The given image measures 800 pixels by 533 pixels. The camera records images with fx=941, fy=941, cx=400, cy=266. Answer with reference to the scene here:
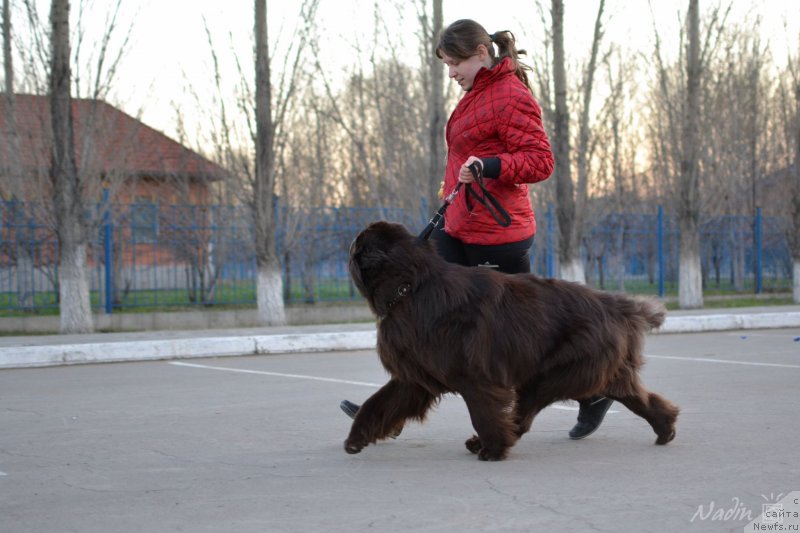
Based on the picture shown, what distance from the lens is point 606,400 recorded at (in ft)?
16.7

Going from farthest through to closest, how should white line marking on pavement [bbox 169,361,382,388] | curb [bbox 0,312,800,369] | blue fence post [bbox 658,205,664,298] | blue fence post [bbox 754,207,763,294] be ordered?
1. blue fence post [bbox 754,207,763,294]
2. blue fence post [bbox 658,205,664,298]
3. curb [bbox 0,312,800,369]
4. white line marking on pavement [bbox 169,361,382,388]

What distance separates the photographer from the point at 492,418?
14.4 ft

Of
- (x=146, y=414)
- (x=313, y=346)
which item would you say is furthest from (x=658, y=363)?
(x=146, y=414)

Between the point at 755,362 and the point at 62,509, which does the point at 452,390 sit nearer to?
the point at 62,509

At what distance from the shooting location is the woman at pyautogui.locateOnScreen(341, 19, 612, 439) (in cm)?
481

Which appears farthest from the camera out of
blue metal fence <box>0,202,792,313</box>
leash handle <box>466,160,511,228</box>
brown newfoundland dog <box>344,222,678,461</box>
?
blue metal fence <box>0,202,792,313</box>

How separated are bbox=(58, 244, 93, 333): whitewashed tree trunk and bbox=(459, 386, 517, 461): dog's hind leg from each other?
10.0m

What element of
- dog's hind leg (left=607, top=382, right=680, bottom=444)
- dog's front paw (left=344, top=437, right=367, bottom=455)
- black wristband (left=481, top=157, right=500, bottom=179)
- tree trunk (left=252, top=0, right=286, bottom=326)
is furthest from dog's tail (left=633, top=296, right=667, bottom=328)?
tree trunk (left=252, top=0, right=286, bottom=326)

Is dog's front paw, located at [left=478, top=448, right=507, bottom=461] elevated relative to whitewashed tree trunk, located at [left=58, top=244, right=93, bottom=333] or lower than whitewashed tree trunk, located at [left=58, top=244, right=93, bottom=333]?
lower

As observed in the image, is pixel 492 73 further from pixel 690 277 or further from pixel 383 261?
pixel 690 277

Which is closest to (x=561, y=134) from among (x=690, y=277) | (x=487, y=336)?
(x=690, y=277)

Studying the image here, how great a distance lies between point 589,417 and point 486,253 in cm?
106

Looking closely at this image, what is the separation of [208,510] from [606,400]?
93.7 inches

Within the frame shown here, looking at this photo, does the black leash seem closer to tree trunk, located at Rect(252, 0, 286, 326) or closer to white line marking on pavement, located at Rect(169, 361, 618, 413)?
white line marking on pavement, located at Rect(169, 361, 618, 413)
